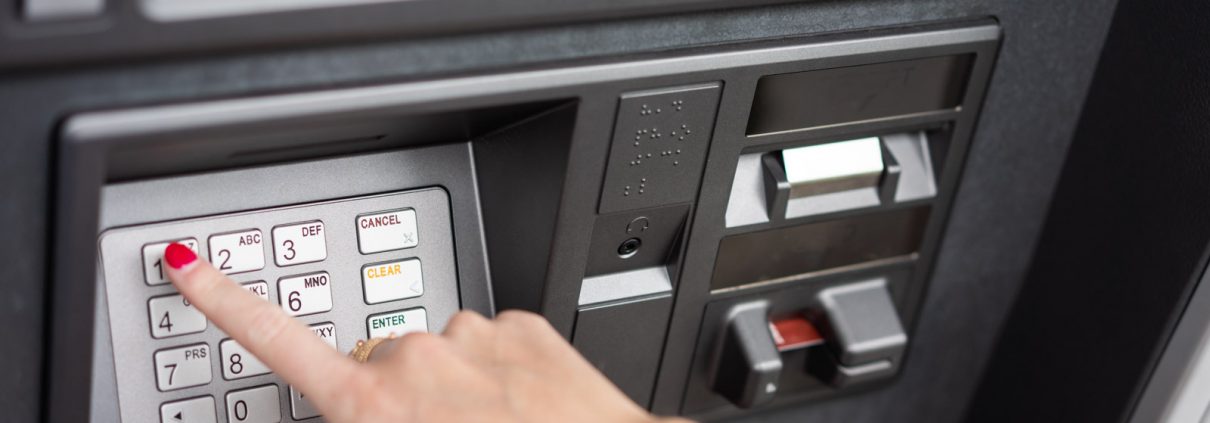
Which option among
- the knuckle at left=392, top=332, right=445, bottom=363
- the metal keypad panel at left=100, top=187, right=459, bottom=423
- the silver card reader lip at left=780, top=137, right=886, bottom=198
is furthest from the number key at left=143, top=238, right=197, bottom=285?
the silver card reader lip at left=780, top=137, right=886, bottom=198

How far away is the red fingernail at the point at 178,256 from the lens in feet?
2.86

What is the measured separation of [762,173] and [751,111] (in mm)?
106

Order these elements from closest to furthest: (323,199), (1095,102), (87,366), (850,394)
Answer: (87,366) < (323,199) < (1095,102) < (850,394)

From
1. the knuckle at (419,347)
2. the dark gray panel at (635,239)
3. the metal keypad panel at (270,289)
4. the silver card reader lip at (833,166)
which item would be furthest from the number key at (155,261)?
the silver card reader lip at (833,166)

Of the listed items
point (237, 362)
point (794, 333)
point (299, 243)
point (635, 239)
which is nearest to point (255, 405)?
point (237, 362)

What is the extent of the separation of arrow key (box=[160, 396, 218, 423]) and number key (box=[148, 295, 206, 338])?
6 centimetres

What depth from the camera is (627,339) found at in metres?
1.09

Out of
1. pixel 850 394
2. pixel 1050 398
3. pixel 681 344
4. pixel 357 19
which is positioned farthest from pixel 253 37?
pixel 1050 398

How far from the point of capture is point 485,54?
2.75ft

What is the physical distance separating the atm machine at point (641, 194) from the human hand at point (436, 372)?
0.40ft

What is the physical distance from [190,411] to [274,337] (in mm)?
217

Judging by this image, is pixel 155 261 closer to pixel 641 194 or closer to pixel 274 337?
pixel 274 337

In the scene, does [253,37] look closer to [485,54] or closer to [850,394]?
[485,54]

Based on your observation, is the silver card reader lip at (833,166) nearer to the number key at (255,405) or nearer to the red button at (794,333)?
→ the red button at (794,333)
